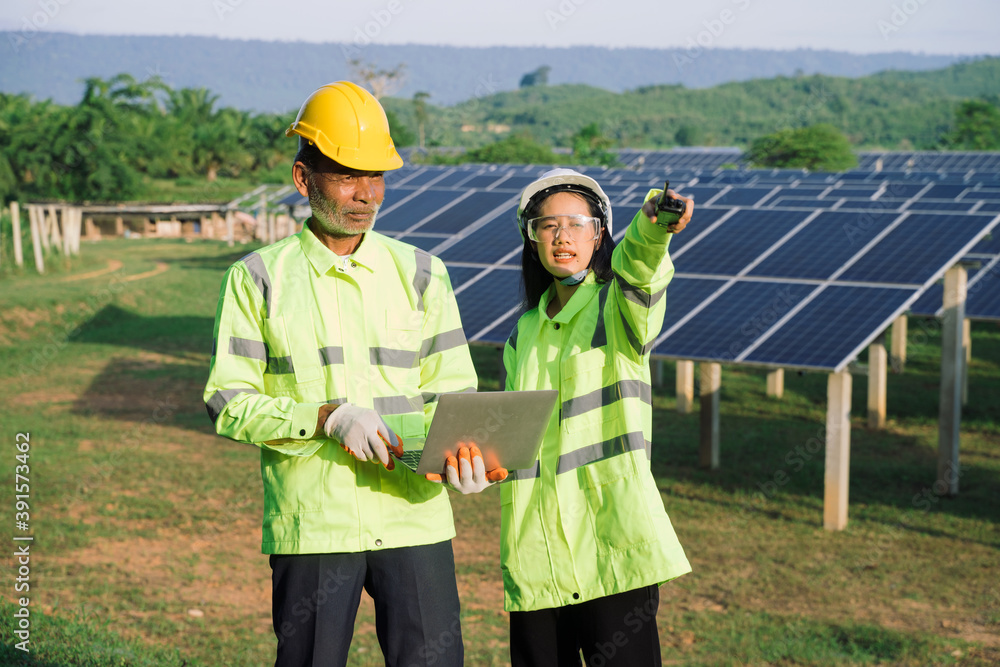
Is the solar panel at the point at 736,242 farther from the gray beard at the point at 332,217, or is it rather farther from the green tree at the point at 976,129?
the green tree at the point at 976,129

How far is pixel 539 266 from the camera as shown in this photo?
11.4 ft

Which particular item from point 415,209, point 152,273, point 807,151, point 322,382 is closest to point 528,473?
point 322,382

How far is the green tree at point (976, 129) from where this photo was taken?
5928 cm

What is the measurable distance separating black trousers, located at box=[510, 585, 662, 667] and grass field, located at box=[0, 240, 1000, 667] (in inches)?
115

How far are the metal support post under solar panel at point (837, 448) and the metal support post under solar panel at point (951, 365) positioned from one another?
1.30 m

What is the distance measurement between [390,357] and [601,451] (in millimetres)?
724

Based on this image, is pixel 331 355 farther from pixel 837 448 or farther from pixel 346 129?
pixel 837 448

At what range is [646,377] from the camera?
3.24 meters

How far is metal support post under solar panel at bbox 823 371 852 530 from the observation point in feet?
27.8

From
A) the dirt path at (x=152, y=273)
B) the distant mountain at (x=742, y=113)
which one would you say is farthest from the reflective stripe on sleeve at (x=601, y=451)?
the distant mountain at (x=742, y=113)

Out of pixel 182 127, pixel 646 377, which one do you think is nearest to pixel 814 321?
pixel 646 377

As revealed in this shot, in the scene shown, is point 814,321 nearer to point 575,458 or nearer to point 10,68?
point 575,458

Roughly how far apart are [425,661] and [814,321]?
21.5 ft

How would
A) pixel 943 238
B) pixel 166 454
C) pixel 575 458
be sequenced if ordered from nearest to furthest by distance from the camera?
pixel 575 458 < pixel 943 238 < pixel 166 454
